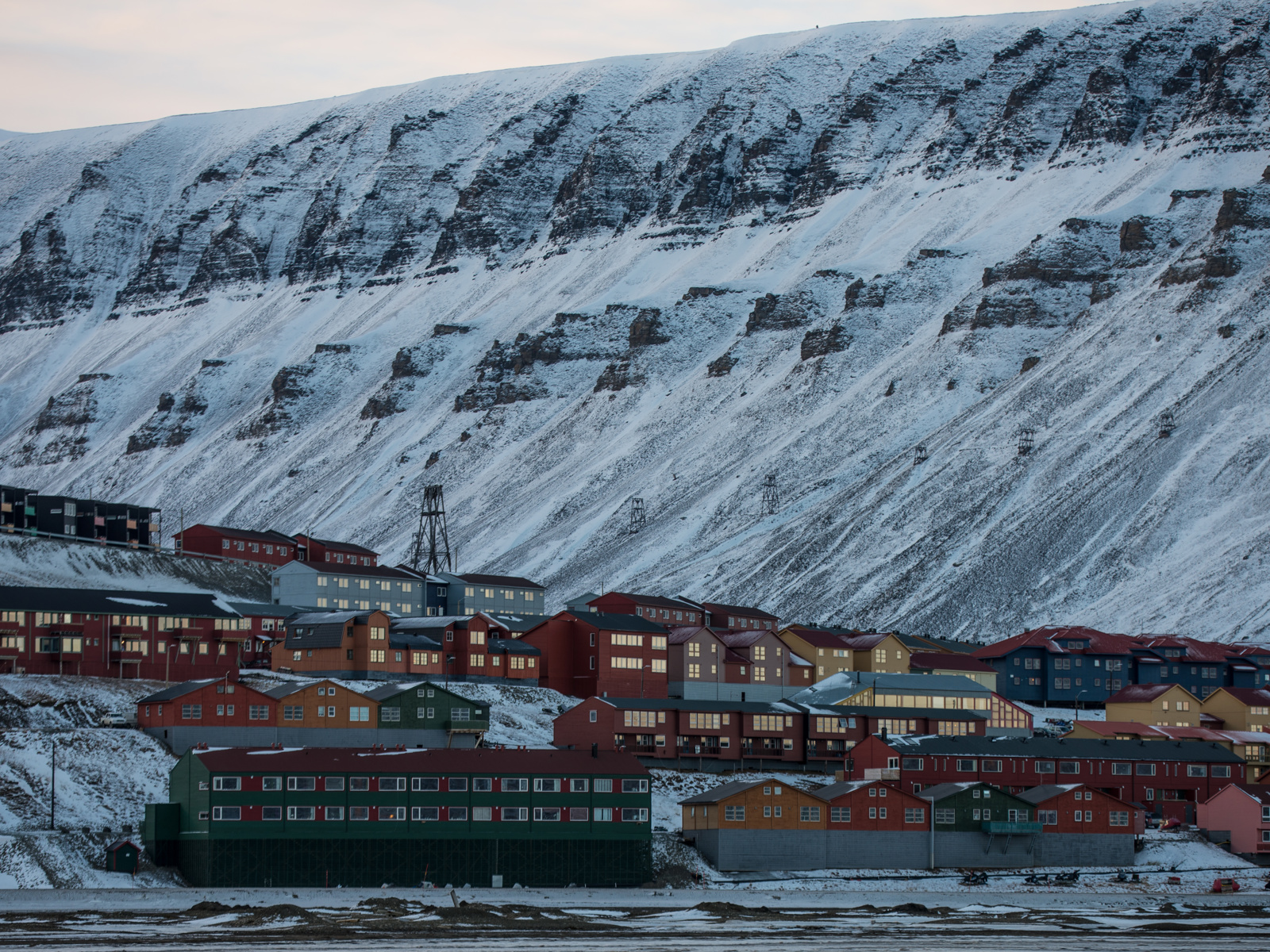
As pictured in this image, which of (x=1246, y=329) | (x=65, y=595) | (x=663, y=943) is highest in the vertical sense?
(x=1246, y=329)

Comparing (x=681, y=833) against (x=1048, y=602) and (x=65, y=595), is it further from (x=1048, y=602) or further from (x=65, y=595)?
(x=1048, y=602)

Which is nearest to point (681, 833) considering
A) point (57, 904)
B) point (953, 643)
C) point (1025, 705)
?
point (57, 904)

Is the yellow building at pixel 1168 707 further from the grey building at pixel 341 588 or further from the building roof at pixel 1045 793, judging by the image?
the grey building at pixel 341 588

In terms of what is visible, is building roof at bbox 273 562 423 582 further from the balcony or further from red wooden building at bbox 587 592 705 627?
the balcony

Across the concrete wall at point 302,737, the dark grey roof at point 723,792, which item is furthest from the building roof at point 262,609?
the dark grey roof at point 723,792

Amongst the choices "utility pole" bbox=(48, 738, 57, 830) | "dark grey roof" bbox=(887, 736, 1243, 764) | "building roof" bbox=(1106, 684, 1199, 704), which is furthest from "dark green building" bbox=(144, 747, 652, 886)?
"building roof" bbox=(1106, 684, 1199, 704)

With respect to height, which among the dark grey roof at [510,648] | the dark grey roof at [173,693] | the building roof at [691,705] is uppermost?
the dark grey roof at [510,648]

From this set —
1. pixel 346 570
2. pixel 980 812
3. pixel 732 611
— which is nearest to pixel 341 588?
pixel 346 570
